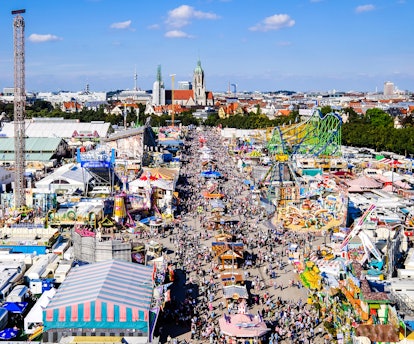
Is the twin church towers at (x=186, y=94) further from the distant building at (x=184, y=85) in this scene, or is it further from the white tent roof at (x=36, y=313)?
the white tent roof at (x=36, y=313)

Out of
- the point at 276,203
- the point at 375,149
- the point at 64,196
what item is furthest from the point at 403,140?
the point at 64,196

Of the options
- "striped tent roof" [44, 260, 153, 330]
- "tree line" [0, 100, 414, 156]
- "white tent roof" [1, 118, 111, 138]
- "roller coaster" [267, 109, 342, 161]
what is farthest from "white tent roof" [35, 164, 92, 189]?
"tree line" [0, 100, 414, 156]

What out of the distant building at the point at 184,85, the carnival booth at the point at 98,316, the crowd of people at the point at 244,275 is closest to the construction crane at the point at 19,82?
the crowd of people at the point at 244,275

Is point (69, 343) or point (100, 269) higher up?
point (100, 269)

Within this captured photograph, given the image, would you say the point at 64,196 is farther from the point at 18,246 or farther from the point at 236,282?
the point at 236,282

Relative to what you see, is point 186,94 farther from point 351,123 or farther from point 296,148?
point 296,148

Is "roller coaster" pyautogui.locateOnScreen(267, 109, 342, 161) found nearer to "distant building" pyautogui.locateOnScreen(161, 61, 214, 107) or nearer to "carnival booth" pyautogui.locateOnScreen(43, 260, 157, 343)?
"carnival booth" pyautogui.locateOnScreen(43, 260, 157, 343)
